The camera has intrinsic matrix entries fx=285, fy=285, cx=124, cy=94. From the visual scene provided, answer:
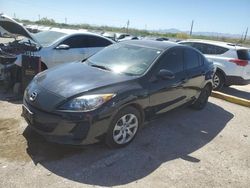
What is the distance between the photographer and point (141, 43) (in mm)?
5547

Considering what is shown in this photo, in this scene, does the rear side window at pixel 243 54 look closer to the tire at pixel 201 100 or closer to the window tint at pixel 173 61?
the tire at pixel 201 100

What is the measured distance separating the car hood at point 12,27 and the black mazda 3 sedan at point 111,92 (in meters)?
2.37

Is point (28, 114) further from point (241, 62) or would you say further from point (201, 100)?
point (241, 62)

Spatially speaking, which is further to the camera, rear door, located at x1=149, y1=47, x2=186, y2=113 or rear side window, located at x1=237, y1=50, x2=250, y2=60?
rear side window, located at x1=237, y1=50, x2=250, y2=60

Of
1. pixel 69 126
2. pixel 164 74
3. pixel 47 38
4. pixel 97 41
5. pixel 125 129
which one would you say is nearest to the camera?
pixel 69 126

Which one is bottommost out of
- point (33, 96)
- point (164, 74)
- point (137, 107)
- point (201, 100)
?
point (201, 100)

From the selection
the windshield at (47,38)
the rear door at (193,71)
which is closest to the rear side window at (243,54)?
the rear door at (193,71)

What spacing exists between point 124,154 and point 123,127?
0.40 meters

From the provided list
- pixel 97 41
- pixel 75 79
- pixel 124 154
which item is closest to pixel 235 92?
pixel 97 41

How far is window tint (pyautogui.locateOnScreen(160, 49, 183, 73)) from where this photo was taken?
506cm

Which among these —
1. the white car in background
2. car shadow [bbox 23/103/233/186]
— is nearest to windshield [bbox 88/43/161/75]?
car shadow [bbox 23/103/233/186]

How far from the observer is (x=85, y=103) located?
3807 mm

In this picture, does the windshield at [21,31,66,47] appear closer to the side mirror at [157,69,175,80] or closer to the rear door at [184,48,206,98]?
the rear door at [184,48,206,98]

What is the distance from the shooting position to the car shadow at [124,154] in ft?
12.0
